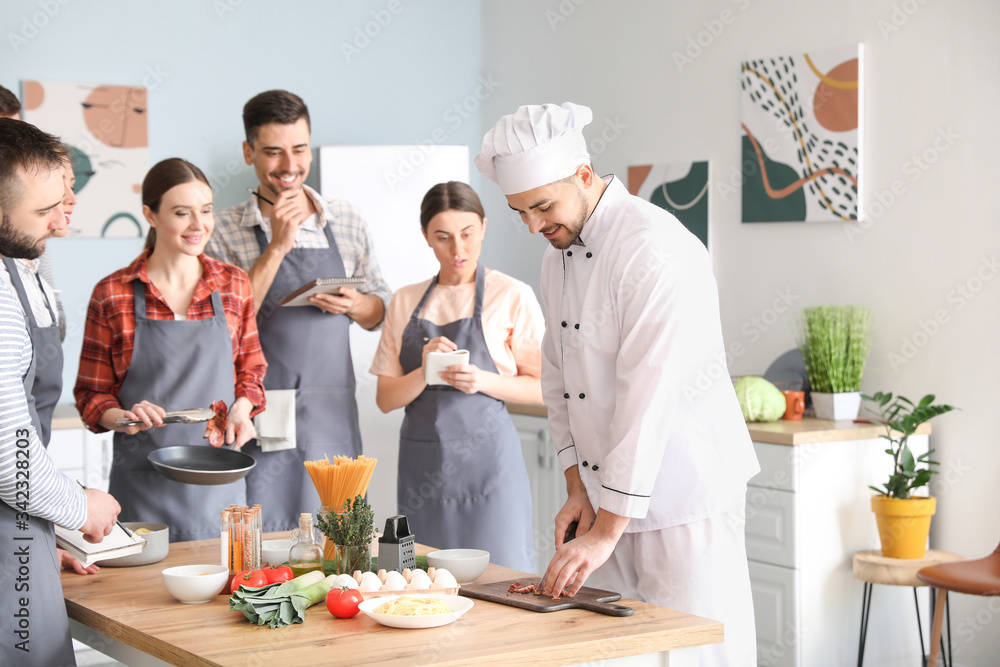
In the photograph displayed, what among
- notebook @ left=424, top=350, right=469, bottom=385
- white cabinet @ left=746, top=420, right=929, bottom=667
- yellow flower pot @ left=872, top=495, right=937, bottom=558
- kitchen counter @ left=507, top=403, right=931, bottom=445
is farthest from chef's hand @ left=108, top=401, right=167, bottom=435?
yellow flower pot @ left=872, top=495, right=937, bottom=558

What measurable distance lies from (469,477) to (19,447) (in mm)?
1509

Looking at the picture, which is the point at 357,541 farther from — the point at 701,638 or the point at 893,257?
the point at 893,257

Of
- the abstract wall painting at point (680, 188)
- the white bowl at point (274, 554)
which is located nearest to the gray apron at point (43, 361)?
the white bowl at point (274, 554)

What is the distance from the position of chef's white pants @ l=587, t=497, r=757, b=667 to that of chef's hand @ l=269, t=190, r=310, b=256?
59.2 inches

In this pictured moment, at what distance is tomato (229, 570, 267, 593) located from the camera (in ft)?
5.79

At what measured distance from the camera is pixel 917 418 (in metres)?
3.43

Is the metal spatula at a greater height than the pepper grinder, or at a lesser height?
greater

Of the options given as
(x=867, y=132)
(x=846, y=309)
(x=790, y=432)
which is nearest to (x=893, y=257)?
(x=846, y=309)

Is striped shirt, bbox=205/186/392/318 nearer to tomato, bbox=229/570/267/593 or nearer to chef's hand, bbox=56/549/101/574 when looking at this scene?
chef's hand, bbox=56/549/101/574

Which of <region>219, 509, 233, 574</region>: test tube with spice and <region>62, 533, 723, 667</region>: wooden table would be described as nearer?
<region>62, 533, 723, 667</region>: wooden table

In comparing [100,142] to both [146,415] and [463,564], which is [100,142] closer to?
[146,415]

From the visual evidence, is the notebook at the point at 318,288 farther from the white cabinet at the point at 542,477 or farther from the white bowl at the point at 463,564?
the white cabinet at the point at 542,477

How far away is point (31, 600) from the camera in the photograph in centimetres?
171

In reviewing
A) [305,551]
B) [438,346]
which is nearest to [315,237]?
[438,346]
